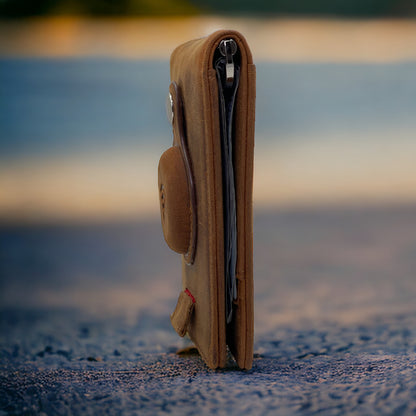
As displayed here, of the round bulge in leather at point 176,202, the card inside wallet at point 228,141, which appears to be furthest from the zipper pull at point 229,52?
the round bulge in leather at point 176,202

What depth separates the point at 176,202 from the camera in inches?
38.9

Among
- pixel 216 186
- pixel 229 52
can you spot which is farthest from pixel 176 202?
pixel 229 52

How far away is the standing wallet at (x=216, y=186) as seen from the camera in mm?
868

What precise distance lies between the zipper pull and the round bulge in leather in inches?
9.1

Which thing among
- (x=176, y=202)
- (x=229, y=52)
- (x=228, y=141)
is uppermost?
(x=229, y=52)

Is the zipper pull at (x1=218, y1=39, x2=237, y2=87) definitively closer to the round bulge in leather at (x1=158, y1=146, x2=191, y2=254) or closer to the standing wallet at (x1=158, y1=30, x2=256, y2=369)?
the standing wallet at (x1=158, y1=30, x2=256, y2=369)

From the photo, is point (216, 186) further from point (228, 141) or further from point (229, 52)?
point (229, 52)

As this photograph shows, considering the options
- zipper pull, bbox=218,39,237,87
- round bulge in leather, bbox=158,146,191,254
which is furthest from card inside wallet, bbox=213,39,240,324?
round bulge in leather, bbox=158,146,191,254

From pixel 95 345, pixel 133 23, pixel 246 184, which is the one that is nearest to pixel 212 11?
pixel 133 23

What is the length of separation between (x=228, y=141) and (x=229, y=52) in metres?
0.16

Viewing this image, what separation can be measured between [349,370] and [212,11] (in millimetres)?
2470

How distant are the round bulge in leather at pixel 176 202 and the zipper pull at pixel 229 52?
23 centimetres

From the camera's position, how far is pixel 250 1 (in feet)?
9.61

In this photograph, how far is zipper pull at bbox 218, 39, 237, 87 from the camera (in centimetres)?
85
